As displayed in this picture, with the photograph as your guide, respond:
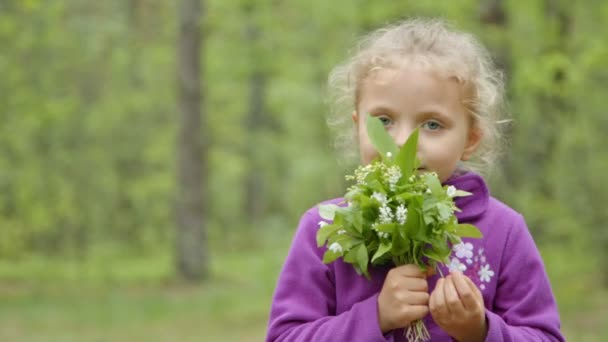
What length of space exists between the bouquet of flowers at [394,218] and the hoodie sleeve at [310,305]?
12cm

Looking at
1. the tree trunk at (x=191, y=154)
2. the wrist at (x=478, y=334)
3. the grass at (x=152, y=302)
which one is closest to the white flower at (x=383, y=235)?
the wrist at (x=478, y=334)

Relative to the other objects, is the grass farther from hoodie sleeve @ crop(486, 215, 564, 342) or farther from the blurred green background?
hoodie sleeve @ crop(486, 215, 564, 342)

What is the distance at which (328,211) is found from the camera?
8.39 feet

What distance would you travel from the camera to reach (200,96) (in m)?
16.8

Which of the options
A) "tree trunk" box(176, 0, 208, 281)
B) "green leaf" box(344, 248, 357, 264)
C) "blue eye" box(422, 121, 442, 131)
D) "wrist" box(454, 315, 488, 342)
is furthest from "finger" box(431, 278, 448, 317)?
"tree trunk" box(176, 0, 208, 281)

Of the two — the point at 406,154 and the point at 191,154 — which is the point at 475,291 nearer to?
the point at 406,154

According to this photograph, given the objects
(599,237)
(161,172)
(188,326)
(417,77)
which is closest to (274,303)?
(417,77)

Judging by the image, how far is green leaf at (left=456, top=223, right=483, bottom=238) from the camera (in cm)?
250

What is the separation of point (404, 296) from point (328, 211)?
0.30 m

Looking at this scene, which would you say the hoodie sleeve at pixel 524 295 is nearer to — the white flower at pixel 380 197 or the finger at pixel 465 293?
the finger at pixel 465 293

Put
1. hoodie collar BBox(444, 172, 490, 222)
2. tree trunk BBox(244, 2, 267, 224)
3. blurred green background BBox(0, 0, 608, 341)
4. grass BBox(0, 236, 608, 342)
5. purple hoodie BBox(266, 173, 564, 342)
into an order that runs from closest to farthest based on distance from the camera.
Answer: purple hoodie BBox(266, 173, 564, 342) → hoodie collar BBox(444, 172, 490, 222) → grass BBox(0, 236, 608, 342) → blurred green background BBox(0, 0, 608, 341) → tree trunk BBox(244, 2, 267, 224)

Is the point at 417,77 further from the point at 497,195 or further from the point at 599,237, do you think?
the point at 599,237

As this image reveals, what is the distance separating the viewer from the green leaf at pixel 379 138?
255 centimetres

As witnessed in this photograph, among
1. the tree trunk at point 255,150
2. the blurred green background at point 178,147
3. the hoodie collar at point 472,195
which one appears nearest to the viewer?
the hoodie collar at point 472,195
